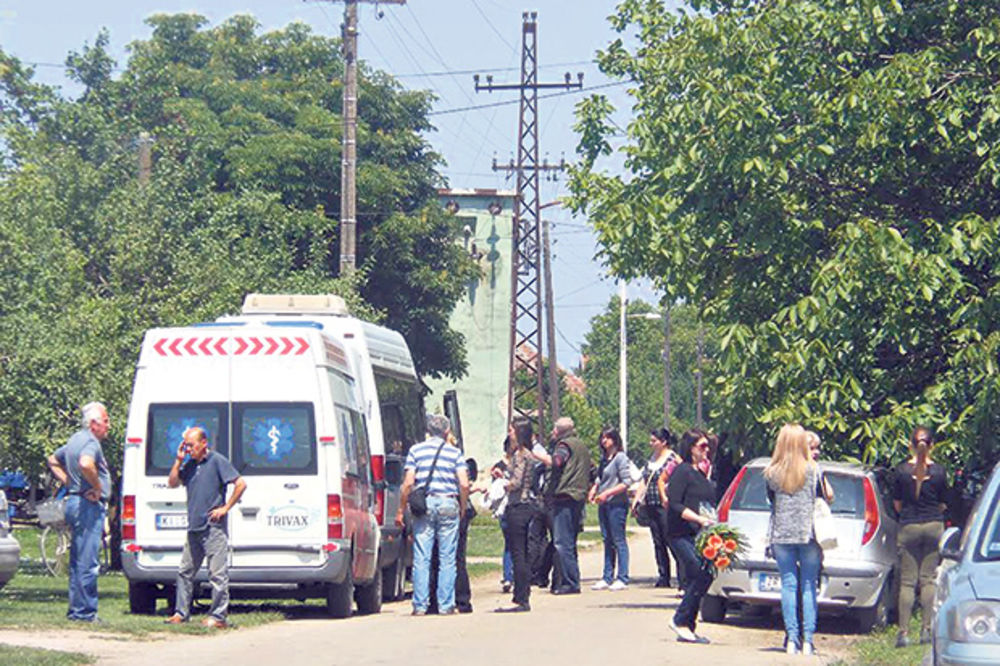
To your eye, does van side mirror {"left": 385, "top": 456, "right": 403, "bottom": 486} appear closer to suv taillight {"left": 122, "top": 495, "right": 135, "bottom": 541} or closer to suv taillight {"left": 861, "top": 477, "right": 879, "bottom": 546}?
suv taillight {"left": 122, "top": 495, "right": 135, "bottom": 541}

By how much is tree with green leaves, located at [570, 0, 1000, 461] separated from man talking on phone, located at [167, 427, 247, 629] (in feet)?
18.1

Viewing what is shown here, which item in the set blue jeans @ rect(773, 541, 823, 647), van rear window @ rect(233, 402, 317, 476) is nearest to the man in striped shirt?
van rear window @ rect(233, 402, 317, 476)

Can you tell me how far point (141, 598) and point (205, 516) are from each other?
197cm

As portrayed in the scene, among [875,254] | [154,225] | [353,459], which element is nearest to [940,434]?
[875,254]

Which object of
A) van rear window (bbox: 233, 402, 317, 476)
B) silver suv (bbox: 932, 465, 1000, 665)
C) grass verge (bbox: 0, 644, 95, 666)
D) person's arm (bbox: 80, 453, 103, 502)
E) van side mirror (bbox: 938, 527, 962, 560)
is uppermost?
van rear window (bbox: 233, 402, 317, 476)

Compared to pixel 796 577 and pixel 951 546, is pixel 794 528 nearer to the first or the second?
pixel 796 577

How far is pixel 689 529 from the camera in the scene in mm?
16078

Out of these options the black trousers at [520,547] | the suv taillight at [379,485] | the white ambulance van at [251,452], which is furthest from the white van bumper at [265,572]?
the suv taillight at [379,485]

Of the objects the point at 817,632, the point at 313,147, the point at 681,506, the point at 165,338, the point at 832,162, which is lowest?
the point at 817,632

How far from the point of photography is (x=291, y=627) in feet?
54.3

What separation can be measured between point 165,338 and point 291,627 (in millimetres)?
2991

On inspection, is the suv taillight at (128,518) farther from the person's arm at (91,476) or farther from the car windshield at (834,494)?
the car windshield at (834,494)

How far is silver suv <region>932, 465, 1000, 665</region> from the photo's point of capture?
8883mm

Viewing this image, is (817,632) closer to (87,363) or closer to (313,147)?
(87,363)
